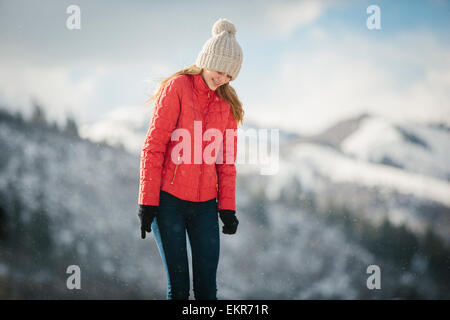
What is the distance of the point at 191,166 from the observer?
1748 millimetres

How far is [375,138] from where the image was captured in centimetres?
353

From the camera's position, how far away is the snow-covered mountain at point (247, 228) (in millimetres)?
3383

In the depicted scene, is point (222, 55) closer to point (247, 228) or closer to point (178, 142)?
point (178, 142)

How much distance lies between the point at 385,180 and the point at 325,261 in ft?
2.54

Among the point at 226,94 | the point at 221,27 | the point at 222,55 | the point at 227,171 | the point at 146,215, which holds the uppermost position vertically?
the point at 221,27

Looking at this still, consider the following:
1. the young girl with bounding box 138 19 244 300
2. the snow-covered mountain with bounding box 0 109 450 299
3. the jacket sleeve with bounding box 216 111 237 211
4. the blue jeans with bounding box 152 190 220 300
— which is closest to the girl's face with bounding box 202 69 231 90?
the young girl with bounding box 138 19 244 300

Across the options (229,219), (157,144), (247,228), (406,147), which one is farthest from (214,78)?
(406,147)

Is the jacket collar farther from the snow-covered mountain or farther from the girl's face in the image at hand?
the snow-covered mountain

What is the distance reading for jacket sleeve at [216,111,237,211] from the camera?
6.24ft

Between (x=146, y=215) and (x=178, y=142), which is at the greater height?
(x=178, y=142)

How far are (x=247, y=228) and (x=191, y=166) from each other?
5.86 ft
